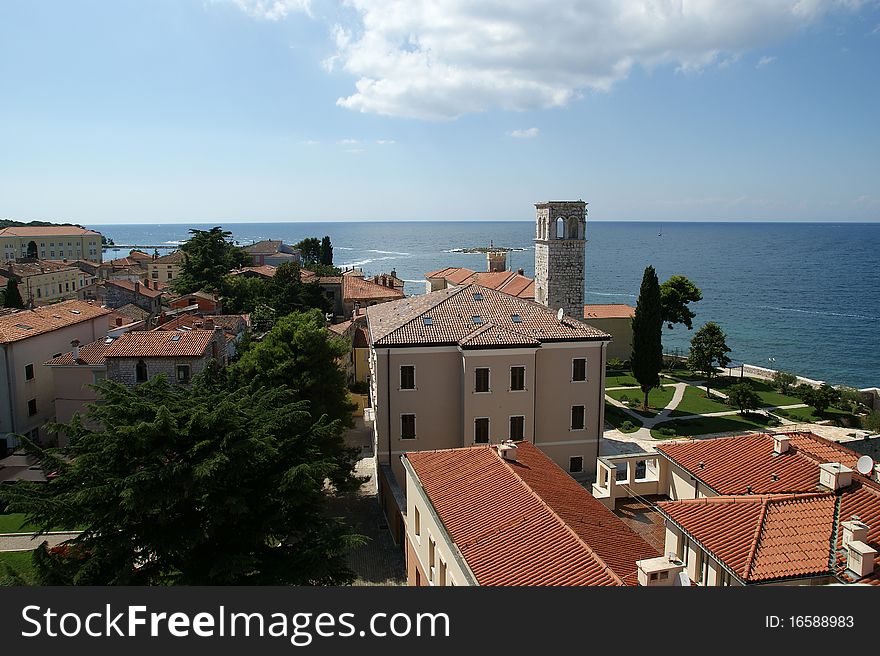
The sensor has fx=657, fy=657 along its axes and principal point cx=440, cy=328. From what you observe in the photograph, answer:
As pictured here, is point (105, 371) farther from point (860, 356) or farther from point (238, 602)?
point (860, 356)

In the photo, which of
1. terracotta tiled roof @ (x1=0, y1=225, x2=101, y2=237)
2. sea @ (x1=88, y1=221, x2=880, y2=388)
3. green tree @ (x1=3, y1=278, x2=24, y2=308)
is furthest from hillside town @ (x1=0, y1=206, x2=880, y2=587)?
terracotta tiled roof @ (x1=0, y1=225, x2=101, y2=237)

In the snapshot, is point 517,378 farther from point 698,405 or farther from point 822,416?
point 822,416

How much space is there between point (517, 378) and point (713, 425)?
15064 mm

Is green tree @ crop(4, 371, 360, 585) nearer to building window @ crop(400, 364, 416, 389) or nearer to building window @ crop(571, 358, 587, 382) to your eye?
building window @ crop(400, 364, 416, 389)

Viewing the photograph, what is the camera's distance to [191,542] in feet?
47.1

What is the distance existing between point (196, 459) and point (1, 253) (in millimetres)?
129476

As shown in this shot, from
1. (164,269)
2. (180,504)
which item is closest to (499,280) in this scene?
(180,504)

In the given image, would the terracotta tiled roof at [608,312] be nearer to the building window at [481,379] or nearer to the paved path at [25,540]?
the building window at [481,379]

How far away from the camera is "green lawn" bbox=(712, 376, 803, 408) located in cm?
4078

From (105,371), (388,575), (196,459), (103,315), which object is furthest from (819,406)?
(103,315)

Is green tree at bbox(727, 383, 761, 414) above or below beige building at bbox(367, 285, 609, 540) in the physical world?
below

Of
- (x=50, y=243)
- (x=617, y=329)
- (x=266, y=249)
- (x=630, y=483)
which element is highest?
(x=50, y=243)

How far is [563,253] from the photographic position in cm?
4197

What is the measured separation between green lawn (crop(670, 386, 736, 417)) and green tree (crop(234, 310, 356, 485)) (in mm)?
20932
